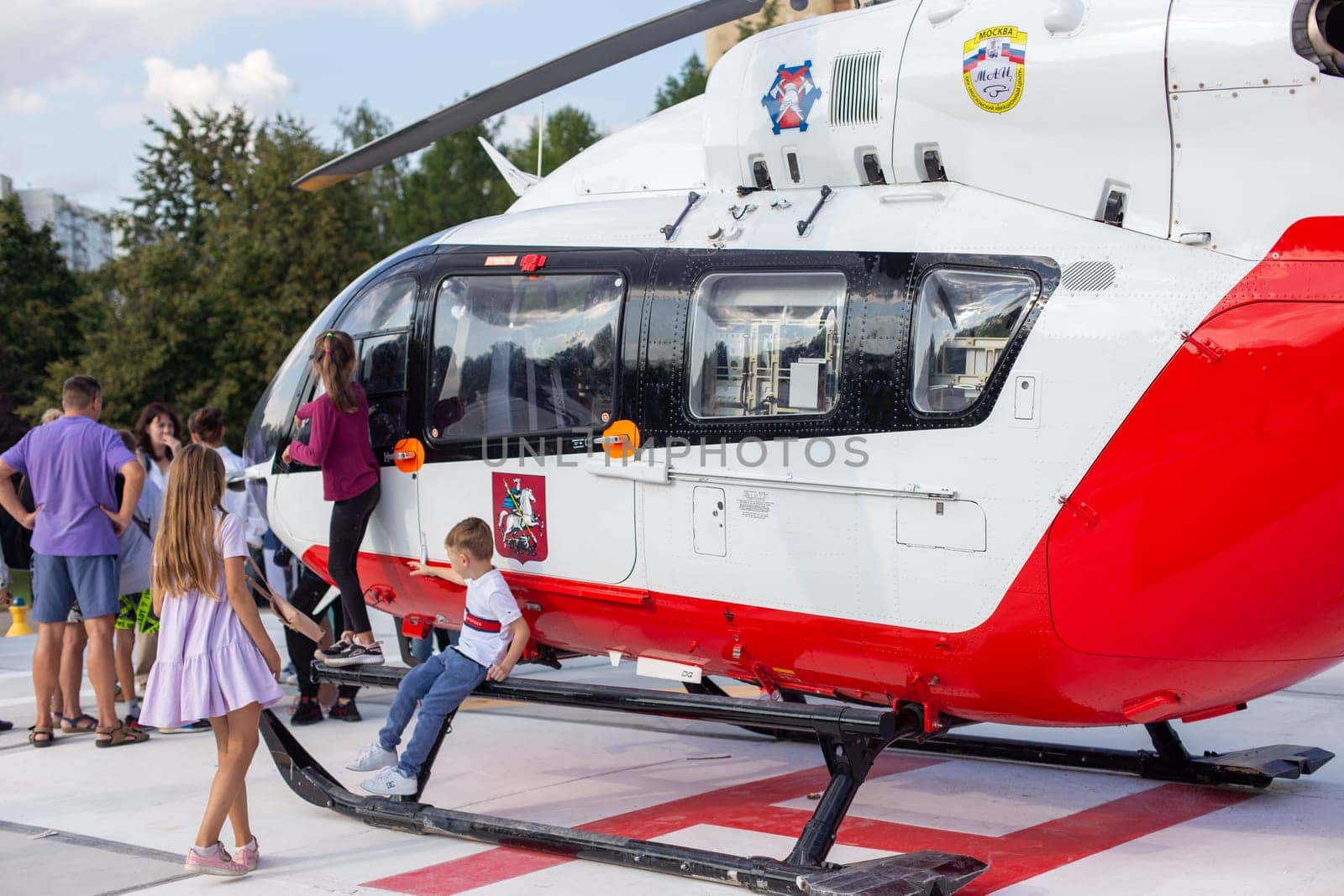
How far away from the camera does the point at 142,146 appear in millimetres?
37625

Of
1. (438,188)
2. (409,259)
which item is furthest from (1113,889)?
(438,188)

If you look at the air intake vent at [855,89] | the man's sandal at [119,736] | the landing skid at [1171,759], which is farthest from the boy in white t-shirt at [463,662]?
the man's sandal at [119,736]

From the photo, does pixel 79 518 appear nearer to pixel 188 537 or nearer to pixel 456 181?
pixel 188 537

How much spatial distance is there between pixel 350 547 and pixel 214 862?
190cm

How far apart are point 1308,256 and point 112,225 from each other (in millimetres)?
36620

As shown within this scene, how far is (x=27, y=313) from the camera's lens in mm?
36469

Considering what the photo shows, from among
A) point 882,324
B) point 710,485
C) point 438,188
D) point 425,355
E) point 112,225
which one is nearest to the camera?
point 882,324

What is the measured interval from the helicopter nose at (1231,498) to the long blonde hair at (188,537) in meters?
3.42

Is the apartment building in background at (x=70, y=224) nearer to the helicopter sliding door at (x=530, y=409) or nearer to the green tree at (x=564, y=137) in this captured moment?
the green tree at (x=564, y=137)

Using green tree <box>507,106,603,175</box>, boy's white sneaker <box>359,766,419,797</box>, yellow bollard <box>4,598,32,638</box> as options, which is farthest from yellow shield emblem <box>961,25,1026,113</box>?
green tree <box>507,106,603,175</box>

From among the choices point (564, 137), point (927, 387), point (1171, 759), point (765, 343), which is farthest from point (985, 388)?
point (564, 137)

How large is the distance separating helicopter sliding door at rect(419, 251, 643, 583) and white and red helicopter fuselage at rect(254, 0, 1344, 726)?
1.0 inches

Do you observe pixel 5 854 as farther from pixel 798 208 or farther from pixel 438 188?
pixel 438 188

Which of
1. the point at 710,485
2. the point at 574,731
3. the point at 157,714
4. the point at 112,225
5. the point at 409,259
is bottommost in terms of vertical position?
the point at 574,731
